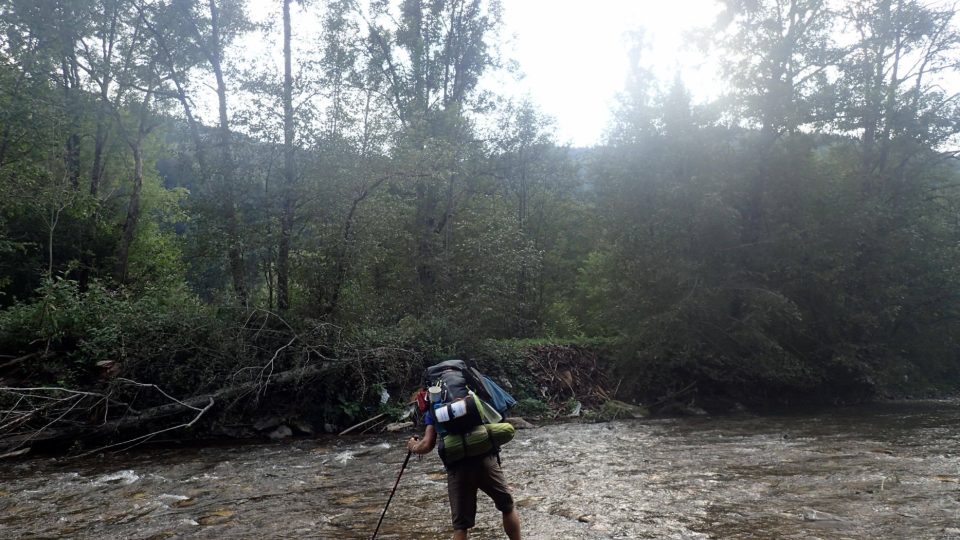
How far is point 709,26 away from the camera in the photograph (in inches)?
778

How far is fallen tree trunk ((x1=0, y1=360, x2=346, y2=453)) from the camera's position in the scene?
425 inches

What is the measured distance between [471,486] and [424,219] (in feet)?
58.3

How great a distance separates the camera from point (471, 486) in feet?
16.6

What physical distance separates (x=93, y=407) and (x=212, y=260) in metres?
5.11

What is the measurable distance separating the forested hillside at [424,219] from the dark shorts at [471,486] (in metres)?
8.77

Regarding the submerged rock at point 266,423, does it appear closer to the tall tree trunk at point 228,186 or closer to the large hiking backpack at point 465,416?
the tall tree trunk at point 228,186

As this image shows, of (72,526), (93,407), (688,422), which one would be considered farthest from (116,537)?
(688,422)

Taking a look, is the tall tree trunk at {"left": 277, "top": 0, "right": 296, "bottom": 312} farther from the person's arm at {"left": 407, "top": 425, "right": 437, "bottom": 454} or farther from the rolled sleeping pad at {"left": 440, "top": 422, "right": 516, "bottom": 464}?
the rolled sleeping pad at {"left": 440, "top": 422, "right": 516, "bottom": 464}

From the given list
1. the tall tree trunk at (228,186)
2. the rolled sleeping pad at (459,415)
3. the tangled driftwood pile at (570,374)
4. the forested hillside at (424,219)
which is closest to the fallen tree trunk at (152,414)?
the forested hillside at (424,219)

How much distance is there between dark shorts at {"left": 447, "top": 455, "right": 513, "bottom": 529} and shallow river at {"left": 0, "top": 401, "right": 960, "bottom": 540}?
1.06 m

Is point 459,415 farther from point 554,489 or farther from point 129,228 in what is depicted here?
point 129,228

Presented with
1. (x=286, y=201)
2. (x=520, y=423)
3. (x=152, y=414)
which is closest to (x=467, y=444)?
(x=152, y=414)

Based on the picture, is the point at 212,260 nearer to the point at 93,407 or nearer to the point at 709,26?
the point at 93,407

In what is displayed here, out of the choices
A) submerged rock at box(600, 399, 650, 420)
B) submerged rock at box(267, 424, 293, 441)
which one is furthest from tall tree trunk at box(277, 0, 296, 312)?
submerged rock at box(600, 399, 650, 420)
